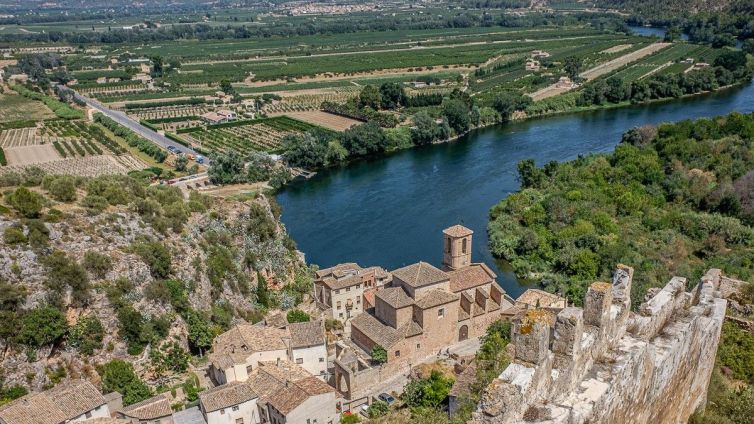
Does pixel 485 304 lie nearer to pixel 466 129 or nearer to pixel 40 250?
pixel 40 250

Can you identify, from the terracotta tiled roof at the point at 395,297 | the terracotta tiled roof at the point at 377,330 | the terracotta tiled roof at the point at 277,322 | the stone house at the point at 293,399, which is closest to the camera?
the stone house at the point at 293,399

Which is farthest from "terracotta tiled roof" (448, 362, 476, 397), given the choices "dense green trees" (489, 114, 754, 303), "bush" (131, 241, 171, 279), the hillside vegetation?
"bush" (131, 241, 171, 279)

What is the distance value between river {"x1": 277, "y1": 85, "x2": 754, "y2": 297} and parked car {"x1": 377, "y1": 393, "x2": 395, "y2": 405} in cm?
1514

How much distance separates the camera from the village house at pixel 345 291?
116 ft

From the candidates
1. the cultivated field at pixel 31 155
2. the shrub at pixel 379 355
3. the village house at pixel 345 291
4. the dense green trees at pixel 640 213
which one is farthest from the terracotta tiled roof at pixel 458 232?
the cultivated field at pixel 31 155

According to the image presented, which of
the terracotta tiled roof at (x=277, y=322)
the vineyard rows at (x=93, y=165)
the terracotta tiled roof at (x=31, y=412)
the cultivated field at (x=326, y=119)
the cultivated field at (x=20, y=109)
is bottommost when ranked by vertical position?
the terracotta tiled roof at (x=277, y=322)

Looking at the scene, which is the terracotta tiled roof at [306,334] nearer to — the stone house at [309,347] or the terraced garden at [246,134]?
the stone house at [309,347]

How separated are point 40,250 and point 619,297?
91.4ft

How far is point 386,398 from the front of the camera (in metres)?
27.2

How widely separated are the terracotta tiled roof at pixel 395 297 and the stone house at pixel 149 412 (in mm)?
11745

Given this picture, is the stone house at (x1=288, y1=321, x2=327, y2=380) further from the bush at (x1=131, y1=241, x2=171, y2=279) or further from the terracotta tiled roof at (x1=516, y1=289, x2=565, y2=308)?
the terracotta tiled roof at (x1=516, y1=289, x2=565, y2=308)

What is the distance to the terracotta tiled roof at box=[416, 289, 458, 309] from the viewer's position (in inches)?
1194

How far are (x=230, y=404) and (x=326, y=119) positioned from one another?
70.9 metres

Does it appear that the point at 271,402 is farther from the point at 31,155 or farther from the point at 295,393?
the point at 31,155
